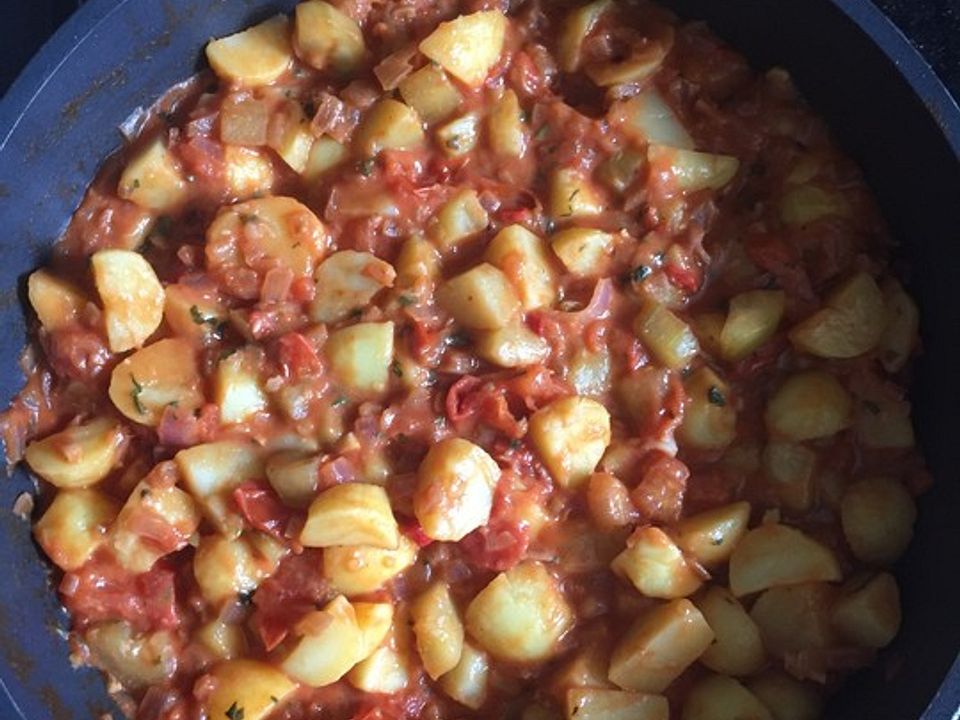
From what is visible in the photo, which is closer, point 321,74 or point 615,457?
point 615,457

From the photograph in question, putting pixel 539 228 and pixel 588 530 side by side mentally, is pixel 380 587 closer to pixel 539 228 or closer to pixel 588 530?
pixel 588 530

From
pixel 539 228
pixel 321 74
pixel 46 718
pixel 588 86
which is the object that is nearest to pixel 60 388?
pixel 46 718

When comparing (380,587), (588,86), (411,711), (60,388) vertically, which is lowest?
(411,711)

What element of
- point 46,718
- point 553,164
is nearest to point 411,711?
point 46,718

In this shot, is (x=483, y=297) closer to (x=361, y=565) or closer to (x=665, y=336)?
(x=665, y=336)

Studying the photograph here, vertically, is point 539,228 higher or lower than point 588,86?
lower

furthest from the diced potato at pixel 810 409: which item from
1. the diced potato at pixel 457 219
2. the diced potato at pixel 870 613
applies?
the diced potato at pixel 457 219
